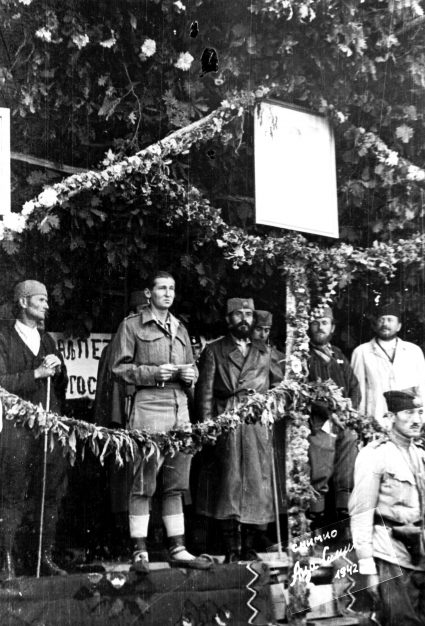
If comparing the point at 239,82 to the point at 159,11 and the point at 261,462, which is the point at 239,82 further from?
the point at 261,462

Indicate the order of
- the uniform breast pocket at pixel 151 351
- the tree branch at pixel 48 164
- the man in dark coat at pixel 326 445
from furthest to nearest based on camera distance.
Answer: the man in dark coat at pixel 326 445 < the uniform breast pocket at pixel 151 351 < the tree branch at pixel 48 164

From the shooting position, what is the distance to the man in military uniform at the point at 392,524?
5.68 m

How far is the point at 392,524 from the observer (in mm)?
5684

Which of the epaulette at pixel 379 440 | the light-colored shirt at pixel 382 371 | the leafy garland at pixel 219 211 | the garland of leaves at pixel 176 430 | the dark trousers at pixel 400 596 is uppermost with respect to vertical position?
the leafy garland at pixel 219 211

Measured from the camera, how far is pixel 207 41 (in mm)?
5805

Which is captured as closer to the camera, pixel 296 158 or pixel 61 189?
pixel 61 189

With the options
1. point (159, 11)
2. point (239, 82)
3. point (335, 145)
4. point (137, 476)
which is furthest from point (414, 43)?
point (137, 476)

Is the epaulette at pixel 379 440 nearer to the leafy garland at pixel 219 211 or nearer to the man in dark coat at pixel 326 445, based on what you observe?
the man in dark coat at pixel 326 445

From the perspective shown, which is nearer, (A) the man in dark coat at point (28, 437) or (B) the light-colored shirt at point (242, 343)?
(A) the man in dark coat at point (28, 437)

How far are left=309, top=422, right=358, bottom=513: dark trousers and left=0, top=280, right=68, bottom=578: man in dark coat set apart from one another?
58.2 inches

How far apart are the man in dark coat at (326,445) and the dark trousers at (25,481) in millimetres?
1488

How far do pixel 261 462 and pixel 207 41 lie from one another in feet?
8.06

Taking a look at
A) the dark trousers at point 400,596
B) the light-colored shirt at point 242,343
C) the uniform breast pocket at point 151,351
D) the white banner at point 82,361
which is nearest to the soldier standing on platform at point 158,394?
the uniform breast pocket at point 151,351

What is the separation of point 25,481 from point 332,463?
179 cm
